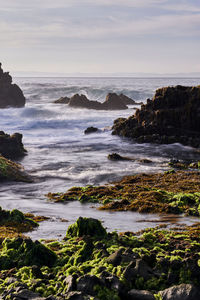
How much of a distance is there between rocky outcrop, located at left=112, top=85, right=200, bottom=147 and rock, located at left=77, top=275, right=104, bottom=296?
30941mm

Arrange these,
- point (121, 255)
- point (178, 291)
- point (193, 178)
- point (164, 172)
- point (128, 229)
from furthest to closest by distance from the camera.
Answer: point (164, 172) < point (193, 178) < point (128, 229) < point (121, 255) < point (178, 291)

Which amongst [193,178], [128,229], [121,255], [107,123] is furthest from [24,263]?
[107,123]

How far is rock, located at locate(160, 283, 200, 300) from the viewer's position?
7.21 meters

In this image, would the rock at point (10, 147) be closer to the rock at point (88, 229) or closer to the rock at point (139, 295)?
the rock at point (88, 229)

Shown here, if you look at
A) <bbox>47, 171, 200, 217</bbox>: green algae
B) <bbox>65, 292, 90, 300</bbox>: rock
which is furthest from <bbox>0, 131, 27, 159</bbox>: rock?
<bbox>65, 292, 90, 300</bbox>: rock

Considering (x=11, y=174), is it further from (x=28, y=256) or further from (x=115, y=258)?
(x=115, y=258)

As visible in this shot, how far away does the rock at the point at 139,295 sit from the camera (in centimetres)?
748

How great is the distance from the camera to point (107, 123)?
59.2 metres

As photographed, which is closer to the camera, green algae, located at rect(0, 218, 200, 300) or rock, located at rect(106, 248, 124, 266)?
green algae, located at rect(0, 218, 200, 300)

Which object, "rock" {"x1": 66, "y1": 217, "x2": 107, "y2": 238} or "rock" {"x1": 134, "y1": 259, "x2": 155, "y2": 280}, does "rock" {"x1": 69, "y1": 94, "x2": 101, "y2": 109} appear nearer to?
"rock" {"x1": 66, "y1": 217, "x2": 107, "y2": 238}

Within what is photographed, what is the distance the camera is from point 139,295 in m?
7.57

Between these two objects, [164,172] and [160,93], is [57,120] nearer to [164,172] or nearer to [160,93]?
[160,93]

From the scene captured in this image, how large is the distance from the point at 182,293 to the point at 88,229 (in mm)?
5045

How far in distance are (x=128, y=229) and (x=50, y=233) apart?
296cm
